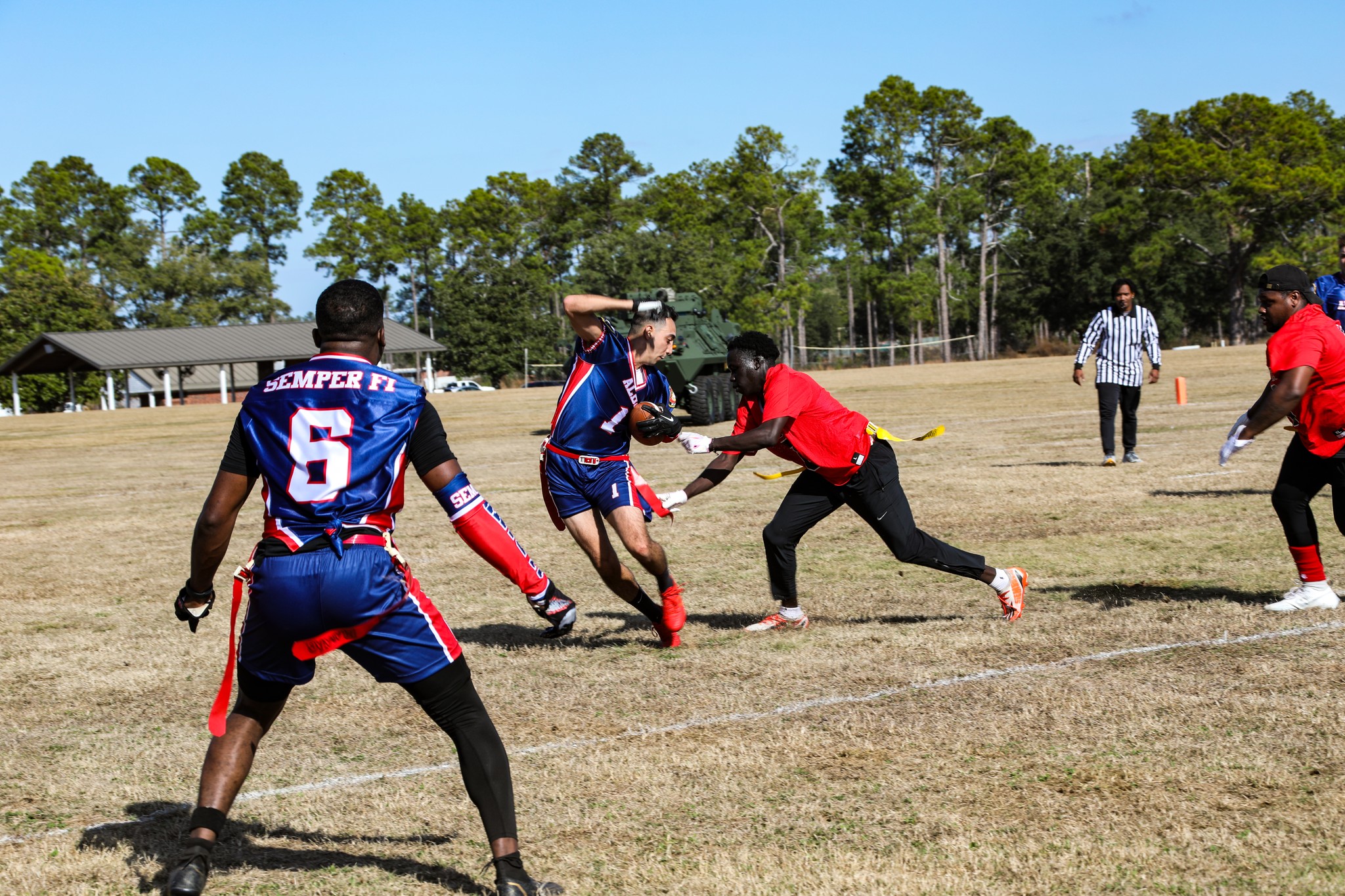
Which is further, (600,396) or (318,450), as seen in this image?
(600,396)

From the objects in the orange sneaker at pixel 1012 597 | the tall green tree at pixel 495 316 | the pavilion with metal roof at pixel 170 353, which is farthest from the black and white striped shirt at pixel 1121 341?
the tall green tree at pixel 495 316

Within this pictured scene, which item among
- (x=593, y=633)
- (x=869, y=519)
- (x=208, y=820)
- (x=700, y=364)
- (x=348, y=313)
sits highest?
(x=348, y=313)

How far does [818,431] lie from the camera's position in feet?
22.8

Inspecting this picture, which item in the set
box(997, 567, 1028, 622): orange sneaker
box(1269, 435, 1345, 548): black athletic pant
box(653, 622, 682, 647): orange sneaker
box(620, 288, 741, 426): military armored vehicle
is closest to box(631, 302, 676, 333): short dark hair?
box(653, 622, 682, 647): orange sneaker

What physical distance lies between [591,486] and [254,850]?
121 inches

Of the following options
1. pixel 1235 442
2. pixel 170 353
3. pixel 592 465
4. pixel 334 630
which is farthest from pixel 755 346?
pixel 170 353

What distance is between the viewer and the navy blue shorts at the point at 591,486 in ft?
22.5

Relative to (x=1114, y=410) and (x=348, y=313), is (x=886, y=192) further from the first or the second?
(x=348, y=313)

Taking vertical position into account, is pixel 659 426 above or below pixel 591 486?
above

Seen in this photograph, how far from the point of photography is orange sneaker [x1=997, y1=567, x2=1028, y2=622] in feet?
23.6

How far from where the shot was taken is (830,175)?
261 ft

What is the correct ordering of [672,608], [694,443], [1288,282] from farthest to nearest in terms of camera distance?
[672,608] → [1288,282] → [694,443]

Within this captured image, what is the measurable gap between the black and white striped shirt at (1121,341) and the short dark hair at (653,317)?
30.0 feet

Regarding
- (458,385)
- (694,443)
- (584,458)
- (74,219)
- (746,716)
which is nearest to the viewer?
(746,716)
